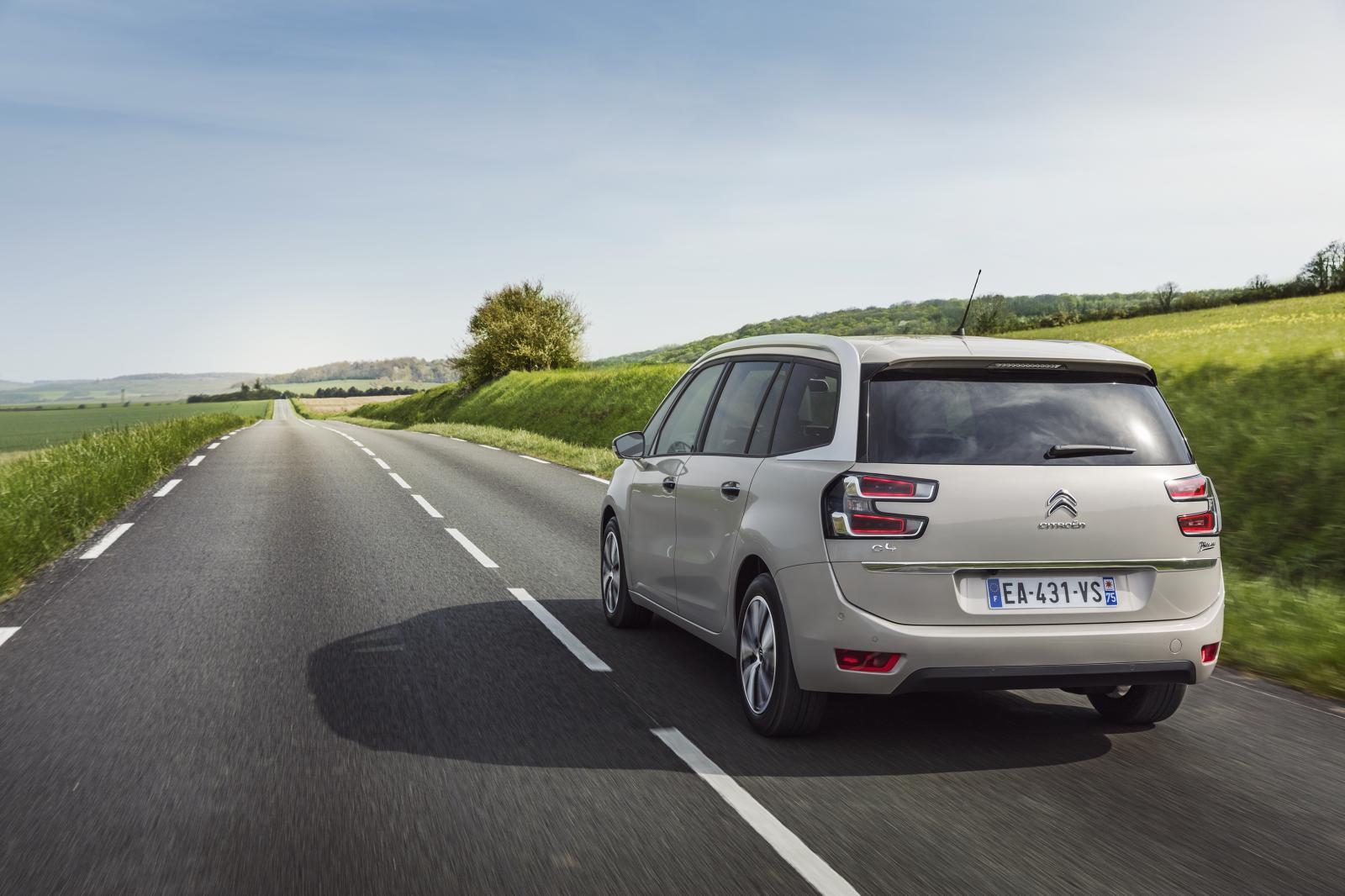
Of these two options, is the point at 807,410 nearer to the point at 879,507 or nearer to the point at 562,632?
the point at 879,507

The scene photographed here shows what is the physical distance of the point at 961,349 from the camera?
179 inches

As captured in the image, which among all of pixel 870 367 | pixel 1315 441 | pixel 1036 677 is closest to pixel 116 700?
pixel 870 367

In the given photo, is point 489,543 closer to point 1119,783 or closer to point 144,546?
point 144,546

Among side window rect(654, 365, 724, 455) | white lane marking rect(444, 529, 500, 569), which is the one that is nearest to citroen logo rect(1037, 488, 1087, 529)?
side window rect(654, 365, 724, 455)

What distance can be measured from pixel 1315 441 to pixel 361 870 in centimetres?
882

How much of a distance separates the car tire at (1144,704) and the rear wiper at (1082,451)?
4.04ft

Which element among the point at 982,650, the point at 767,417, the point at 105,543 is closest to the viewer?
the point at 982,650

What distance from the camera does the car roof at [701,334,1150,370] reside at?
4469 mm

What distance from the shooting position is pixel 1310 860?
3.42 m

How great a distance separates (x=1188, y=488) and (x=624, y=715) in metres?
2.66

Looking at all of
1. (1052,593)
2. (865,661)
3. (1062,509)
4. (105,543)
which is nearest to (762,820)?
(865,661)

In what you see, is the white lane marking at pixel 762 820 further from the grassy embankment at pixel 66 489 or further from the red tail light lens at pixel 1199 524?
the grassy embankment at pixel 66 489

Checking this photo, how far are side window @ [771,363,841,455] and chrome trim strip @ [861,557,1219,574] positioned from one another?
0.63 m

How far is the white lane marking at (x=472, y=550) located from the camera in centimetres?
945
